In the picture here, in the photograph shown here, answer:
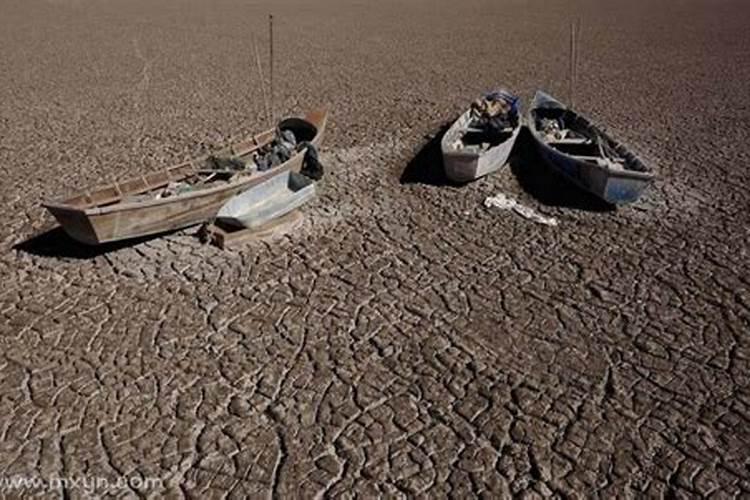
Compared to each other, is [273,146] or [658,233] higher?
[273,146]

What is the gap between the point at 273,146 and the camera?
13.6 meters

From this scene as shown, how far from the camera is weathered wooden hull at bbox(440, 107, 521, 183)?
12.5 m

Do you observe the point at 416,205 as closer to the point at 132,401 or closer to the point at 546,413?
the point at 546,413

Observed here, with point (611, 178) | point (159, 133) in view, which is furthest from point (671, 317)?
point (159, 133)

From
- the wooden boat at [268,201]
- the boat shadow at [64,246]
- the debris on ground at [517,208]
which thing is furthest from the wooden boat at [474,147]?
the boat shadow at [64,246]

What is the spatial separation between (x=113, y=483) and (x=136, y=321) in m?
2.84

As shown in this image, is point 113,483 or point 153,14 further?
point 153,14

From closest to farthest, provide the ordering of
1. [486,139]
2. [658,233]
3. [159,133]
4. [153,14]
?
1. [658,233]
2. [486,139]
3. [159,133]
4. [153,14]

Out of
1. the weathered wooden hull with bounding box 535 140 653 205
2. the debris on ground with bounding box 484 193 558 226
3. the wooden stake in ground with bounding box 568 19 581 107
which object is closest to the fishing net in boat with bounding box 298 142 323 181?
the debris on ground with bounding box 484 193 558 226

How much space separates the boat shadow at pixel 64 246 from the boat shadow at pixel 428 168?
5377mm

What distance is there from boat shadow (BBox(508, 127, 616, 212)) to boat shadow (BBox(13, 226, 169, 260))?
7253 millimetres

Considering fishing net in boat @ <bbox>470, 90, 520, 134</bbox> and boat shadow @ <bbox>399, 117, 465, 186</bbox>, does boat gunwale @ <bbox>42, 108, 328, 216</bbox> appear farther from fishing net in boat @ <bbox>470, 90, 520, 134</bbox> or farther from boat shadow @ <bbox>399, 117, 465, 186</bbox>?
fishing net in boat @ <bbox>470, 90, 520, 134</bbox>

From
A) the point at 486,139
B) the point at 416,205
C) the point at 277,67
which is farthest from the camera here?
the point at 277,67

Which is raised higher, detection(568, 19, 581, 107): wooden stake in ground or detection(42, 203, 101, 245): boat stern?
detection(42, 203, 101, 245): boat stern
